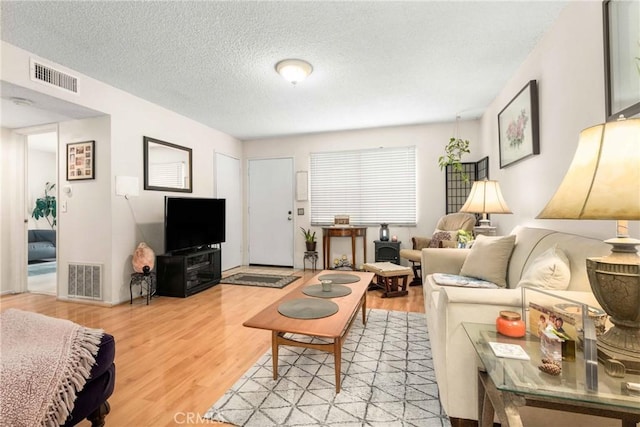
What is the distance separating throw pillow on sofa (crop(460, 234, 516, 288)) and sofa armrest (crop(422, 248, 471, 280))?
261 millimetres

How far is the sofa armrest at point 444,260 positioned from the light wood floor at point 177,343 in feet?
1.96

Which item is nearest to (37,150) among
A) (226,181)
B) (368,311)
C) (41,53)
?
(226,181)

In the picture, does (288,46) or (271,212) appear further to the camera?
(271,212)

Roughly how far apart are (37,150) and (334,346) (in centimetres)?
768

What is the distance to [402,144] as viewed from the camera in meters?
4.77

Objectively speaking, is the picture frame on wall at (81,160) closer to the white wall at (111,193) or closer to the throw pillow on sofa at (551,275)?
the white wall at (111,193)

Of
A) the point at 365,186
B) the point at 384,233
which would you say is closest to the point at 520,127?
the point at 384,233

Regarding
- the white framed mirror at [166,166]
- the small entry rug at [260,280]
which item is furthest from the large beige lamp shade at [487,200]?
the white framed mirror at [166,166]

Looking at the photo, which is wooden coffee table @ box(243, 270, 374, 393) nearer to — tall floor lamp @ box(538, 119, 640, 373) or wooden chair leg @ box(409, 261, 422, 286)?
tall floor lamp @ box(538, 119, 640, 373)

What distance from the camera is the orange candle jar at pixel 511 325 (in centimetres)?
113

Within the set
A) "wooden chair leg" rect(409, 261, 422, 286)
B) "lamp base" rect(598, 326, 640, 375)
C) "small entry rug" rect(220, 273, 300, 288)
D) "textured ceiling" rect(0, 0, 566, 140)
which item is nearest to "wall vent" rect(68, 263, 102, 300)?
"small entry rug" rect(220, 273, 300, 288)

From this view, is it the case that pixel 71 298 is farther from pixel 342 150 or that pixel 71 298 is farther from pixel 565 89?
pixel 565 89

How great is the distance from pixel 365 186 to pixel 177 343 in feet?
11.8

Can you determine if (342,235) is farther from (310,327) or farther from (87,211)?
(87,211)
